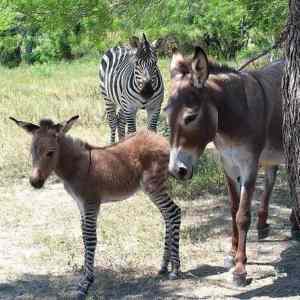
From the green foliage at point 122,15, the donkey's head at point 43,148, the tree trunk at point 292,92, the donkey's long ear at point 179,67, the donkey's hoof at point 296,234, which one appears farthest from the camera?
the green foliage at point 122,15

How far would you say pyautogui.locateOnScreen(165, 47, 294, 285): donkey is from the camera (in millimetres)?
6066

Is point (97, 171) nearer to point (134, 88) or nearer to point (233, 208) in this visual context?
point (233, 208)

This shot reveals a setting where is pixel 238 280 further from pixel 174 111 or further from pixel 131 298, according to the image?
pixel 174 111

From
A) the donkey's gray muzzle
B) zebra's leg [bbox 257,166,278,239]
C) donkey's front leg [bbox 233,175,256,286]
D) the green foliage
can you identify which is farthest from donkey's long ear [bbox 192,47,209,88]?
the green foliage

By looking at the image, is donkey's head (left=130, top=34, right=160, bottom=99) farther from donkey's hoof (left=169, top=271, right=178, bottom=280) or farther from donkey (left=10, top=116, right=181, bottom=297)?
donkey's hoof (left=169, top=271, right=178, bottom=280)

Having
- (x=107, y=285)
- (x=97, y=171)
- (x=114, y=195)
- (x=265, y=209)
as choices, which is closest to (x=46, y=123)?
(x=97, y=171)

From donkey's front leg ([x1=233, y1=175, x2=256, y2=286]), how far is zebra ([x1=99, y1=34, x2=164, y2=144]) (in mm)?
6060

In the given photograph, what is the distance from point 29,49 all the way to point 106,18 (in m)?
25.3

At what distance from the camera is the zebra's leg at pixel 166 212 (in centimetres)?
698

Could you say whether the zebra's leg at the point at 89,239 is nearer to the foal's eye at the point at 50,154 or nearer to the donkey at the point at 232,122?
the foal's eye at the point at 50,154

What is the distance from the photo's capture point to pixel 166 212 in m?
7.09

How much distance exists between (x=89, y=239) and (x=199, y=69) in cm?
188

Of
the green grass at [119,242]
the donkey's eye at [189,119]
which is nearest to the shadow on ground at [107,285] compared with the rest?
the green grass at [119,242]

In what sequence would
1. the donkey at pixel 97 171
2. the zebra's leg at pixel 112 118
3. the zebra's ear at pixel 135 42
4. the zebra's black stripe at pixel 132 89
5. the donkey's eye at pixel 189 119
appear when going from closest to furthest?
the donkey's eye at pixel 189 119 → the donkey at pixel 97 171 → the zebra's ear at pixel 135 42 → the zebra's black stripe at pixel 132 89 → the zebra's leg at pixel 112 118
